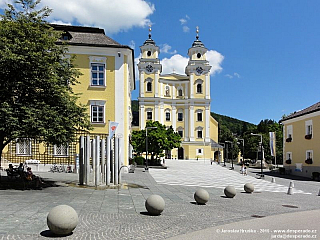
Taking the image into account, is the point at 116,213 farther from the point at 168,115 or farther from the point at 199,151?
the point at 168,115

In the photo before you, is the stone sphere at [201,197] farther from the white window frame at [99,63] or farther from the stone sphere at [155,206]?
the white window frame at [99,63]

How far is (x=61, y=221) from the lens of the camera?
8062mm

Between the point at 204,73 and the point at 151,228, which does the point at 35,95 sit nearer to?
the point at 151,228

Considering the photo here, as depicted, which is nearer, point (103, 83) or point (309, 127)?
point (103, 83)

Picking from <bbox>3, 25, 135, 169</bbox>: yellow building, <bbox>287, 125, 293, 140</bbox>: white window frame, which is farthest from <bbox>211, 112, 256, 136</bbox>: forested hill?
<bbox>3, 25, 135, 169</bbox>: yellow building

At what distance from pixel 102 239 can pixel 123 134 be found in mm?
23497

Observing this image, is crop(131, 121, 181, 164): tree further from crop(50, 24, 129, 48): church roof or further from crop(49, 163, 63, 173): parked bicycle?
crop(49, 163, 63, 173): parked bicycle

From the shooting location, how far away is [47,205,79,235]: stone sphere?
805 cm

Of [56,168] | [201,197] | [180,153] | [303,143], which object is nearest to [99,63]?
[56,168]

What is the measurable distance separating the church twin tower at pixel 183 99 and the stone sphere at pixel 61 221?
72.3m

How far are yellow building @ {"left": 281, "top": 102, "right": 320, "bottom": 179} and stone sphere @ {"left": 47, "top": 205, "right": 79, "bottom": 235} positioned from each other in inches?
1300

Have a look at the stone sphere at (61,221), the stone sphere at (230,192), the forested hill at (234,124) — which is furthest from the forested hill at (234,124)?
the stone sphere at (61,221)

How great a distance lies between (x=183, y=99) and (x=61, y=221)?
77.4 m

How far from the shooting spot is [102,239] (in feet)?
26.6
